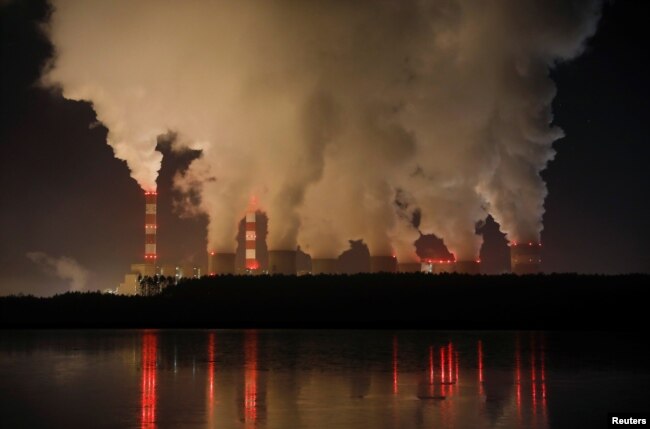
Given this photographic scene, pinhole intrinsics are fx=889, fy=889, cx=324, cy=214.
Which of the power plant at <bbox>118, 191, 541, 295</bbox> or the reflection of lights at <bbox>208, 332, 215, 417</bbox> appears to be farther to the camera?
the power plant at <bbox>118, 191, 541, 295</bbox>

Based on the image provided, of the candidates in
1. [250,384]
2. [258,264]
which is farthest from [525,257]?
[250,384]

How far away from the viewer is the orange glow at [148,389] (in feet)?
51.6

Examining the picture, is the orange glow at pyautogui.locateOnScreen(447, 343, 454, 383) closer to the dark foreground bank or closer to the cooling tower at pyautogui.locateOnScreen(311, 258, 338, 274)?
the dark foreground bank

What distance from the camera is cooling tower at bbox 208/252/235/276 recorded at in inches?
3984

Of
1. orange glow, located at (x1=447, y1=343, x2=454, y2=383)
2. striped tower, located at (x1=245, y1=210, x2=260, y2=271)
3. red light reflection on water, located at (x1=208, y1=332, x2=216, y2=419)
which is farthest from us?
striped tower, located at (x1=245, y1=210, x2=260, y2=271)

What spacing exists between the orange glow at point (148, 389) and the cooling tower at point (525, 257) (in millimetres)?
70222

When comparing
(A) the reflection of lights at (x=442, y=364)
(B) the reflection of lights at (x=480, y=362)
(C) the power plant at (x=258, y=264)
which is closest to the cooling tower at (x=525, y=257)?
(C) the power plant at (x=258, y=264)

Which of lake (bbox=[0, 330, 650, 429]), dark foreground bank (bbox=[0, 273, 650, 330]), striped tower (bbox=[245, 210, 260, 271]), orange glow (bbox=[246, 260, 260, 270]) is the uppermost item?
striped tower (bbox=[245, 210, 260, 271])

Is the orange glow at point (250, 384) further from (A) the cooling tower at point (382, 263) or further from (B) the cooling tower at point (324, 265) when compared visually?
(B) the cooling tower at point (324, 265)

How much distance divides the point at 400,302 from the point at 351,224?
25.4 m

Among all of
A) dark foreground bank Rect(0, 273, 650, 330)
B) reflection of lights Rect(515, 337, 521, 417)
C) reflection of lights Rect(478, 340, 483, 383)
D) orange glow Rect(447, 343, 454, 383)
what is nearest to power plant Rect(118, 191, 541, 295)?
dark foreground bank Rect(0, 273, 650, 330)

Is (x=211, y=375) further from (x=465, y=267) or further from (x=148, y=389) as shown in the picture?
(x=465, y=267)

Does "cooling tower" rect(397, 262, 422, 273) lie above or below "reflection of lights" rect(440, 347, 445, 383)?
above

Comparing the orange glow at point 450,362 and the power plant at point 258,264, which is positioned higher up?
the power plant at point 258,264
